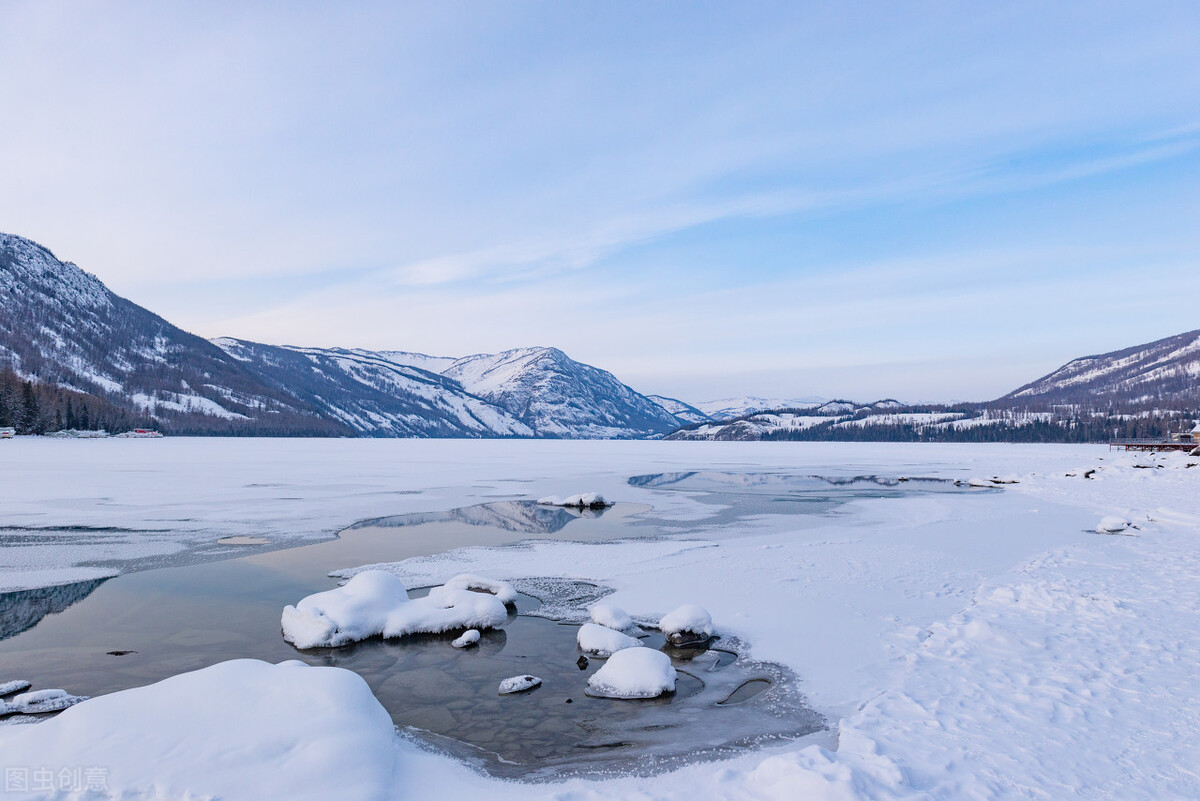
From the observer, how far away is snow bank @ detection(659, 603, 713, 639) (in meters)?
10.3

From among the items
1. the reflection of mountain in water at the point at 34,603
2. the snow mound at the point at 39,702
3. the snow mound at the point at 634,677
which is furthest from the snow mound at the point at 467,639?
the reflection of mountain in water at the point at 34,603

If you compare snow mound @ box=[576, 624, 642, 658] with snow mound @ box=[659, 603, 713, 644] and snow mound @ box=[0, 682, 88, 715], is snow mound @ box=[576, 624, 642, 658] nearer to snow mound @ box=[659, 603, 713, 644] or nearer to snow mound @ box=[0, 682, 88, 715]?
snow mound @ box=[659, 603, 713, 644]

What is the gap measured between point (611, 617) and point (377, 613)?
13.7 ft

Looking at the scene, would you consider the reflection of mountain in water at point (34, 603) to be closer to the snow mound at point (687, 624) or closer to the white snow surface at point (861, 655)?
the white snow surface at point (861, 655)

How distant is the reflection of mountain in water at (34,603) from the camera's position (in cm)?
1041

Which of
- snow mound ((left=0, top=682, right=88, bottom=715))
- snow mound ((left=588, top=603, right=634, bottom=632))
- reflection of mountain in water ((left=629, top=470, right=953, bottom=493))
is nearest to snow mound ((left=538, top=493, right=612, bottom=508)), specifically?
reflection of mountain in water ((left=629, top=470, right=953, bottom=493))

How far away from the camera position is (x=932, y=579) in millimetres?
13820

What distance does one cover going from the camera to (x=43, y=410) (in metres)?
82.1

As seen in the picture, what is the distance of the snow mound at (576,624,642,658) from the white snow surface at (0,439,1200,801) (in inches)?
59.9

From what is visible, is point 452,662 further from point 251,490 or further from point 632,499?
point 251,490

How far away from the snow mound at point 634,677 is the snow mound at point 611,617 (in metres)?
1.88

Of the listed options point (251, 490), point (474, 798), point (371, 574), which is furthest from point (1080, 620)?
point (251, 490)

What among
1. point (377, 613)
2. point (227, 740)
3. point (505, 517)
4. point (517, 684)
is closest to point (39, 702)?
point (227, 740)

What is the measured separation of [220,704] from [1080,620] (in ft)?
41.9
